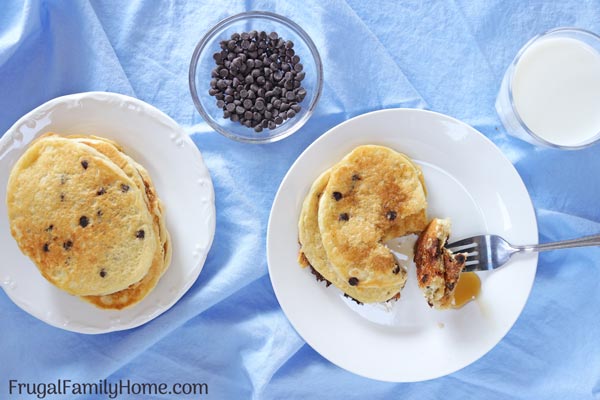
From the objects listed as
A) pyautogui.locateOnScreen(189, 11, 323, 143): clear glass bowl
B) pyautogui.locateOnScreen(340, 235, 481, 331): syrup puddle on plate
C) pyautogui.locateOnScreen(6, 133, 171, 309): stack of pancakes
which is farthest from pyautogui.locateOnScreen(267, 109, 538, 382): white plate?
pyautogui.locateOnScreen(6, 133, 171, 309): stack of pancakes

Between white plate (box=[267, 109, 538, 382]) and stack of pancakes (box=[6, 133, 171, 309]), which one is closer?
stack of pancakes (box=[6, 133, 171, 309])

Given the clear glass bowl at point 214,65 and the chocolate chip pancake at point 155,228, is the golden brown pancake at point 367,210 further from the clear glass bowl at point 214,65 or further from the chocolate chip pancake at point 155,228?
the chocolate chip pancake at point 155,228

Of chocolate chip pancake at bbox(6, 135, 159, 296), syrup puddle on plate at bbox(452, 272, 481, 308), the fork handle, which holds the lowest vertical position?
syrup puddle on plate at bbox(452, 272, 481, 308)

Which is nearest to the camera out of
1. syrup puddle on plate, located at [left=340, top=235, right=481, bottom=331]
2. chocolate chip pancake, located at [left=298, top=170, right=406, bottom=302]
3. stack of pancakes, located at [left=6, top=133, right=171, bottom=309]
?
stack of pancakes, located at [left=6, top=133, right=171, bottom=309]

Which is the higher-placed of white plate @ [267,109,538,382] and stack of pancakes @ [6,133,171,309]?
stack of pancakes @ [6,133,171,309]

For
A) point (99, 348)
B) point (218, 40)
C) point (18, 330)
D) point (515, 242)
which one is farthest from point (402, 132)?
point (18, 330)

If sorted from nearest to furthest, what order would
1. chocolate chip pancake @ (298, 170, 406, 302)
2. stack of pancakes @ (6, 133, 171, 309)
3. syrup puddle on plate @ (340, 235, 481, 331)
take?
stack of pancakes @ (6, 133, 171, 309) < chocolate chip pancake @ (298, 170, 406, 302) < syrup puddle on plate @ (340, 235, 481, 331)

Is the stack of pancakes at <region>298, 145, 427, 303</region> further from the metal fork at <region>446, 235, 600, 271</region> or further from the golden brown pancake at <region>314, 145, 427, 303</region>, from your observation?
the metal fork at <region>446, 235, 600, 271</region>
